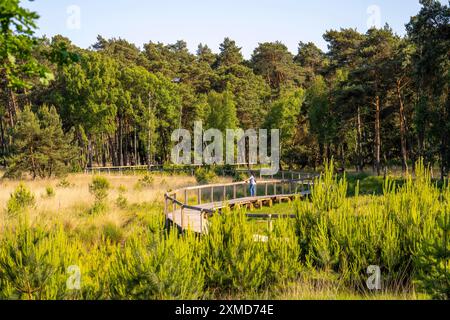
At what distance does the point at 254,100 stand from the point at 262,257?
215 feet

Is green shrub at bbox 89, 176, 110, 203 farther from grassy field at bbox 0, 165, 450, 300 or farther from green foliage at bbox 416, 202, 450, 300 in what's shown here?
green foliage at bbox 416, 202, 450, 300

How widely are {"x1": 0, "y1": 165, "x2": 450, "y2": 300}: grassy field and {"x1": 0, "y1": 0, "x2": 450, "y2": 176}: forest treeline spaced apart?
305cm

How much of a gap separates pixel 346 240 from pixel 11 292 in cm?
596

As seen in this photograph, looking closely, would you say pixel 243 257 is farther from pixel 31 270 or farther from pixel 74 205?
pixel 74 205

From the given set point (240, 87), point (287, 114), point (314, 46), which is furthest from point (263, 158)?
point (314, 46)

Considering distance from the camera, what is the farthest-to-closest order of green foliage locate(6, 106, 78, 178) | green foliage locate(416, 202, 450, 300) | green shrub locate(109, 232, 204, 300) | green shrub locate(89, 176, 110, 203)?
1. green foliage locate(6, 106, 78, 178)
2. green shrub locate(89, 176, 110, 203)
3. green foliage locate(416, 202, 450, 300)
4. green shrub locate(109, 232, 204, 300)

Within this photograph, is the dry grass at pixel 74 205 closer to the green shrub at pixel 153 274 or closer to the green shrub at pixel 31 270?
the green shrub at pixel 31 270

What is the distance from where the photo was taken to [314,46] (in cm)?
9369

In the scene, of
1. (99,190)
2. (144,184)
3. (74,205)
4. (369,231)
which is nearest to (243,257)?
(369,231)

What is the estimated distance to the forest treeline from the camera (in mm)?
30016

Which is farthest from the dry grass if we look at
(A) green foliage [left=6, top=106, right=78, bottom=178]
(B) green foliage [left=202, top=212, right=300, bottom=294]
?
(B) green foliage [left=202, top=212, right=300, bottom=294]

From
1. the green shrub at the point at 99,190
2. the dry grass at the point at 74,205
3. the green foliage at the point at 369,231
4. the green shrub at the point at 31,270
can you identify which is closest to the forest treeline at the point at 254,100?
the green shrub at the point at 31,270
